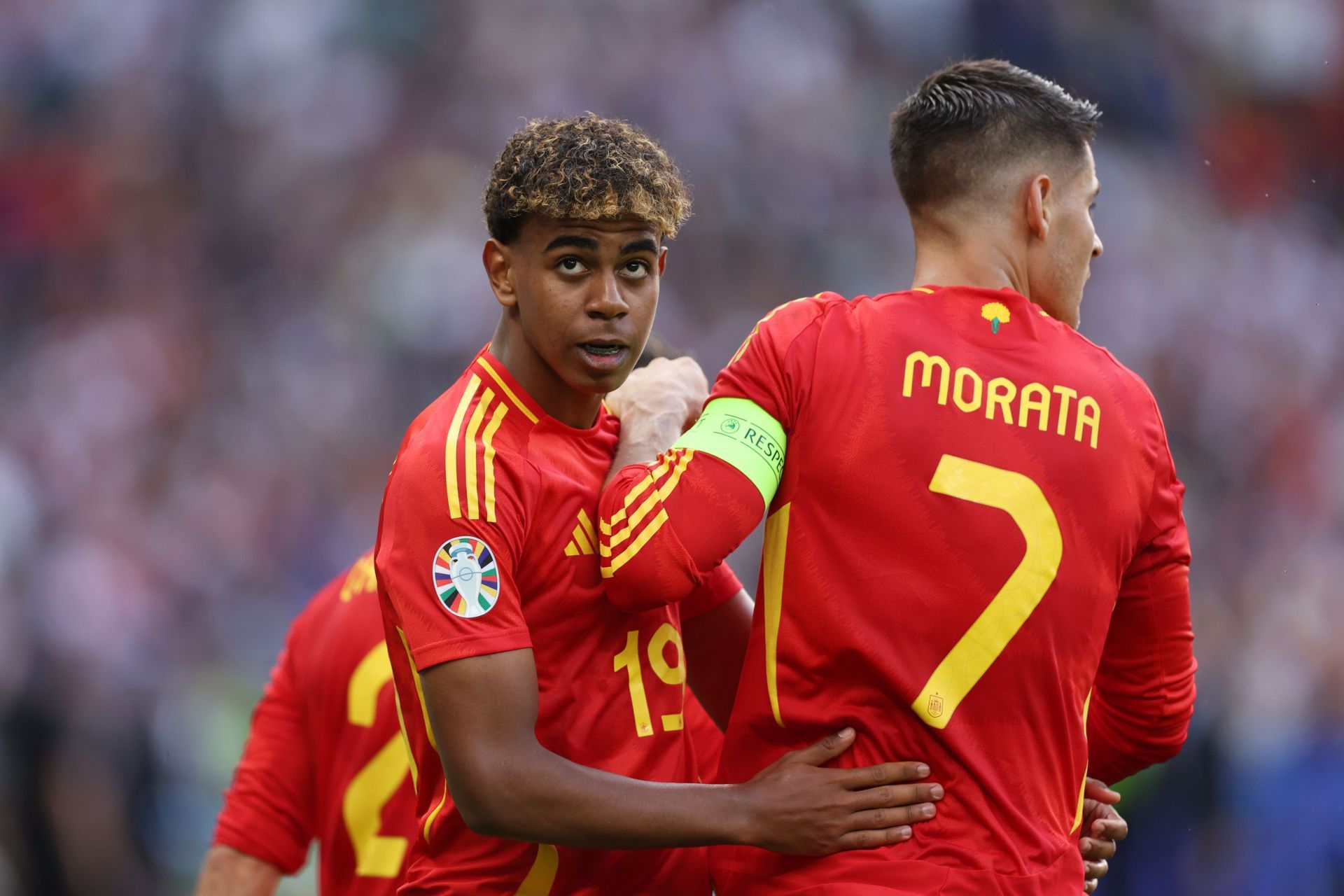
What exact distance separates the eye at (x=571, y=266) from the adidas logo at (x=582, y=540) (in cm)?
45

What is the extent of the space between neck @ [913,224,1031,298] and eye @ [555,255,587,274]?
2.13 feet

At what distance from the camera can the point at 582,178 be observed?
2.50 metres

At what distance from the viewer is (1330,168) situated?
812cm

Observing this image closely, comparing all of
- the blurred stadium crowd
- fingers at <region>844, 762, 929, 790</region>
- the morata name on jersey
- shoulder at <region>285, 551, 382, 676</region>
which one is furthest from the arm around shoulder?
the blurred stadium crowd

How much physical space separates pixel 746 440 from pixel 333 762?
1.92 meters

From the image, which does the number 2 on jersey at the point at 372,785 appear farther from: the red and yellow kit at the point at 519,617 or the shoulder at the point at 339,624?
the red and yellow kit at the point at 519,617

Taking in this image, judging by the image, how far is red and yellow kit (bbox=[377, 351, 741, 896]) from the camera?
232cm

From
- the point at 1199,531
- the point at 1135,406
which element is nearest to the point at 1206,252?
the point at 1199,531

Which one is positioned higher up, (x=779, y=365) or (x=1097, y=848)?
(x=779, y=365)

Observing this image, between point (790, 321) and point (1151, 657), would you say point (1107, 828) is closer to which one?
point (1151, 657)

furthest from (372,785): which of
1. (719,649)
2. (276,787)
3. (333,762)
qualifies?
(719,649)

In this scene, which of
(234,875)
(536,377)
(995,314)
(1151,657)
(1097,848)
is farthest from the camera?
(234,875)

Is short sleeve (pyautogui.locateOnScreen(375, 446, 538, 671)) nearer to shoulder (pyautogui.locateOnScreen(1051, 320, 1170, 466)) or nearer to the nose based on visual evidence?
the nose

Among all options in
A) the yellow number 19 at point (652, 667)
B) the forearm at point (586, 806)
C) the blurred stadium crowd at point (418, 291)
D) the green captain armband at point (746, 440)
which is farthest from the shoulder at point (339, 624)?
the blurred stadium crowd at point (418, 291)
